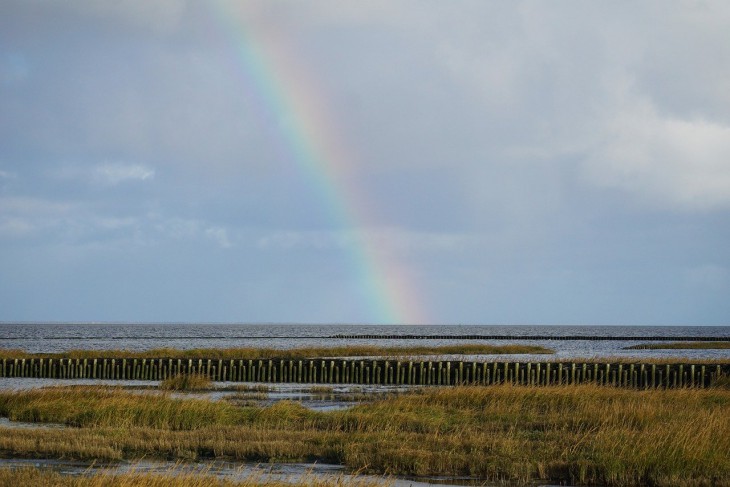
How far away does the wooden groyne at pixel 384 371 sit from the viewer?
36.6 meters

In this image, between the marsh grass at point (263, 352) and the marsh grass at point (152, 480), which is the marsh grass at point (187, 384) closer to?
the marsh grass at point (263, 352)

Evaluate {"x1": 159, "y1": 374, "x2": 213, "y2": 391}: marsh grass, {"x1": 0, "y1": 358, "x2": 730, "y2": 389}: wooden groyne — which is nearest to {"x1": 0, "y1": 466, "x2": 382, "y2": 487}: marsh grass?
{"x1": 0, "y1": 358, "x2": 730, "y2": 389}: wooden groyne

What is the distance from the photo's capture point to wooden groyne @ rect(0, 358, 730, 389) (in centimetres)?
3662

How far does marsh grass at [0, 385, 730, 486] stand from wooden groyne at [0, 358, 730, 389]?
900cm

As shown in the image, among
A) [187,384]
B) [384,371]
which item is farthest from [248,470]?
[384,371]

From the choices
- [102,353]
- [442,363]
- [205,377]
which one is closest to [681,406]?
[442,363]

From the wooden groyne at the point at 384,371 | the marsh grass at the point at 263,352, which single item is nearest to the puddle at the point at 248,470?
the wooden groyne at the point at 384,371

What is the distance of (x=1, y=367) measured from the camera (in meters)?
48.6

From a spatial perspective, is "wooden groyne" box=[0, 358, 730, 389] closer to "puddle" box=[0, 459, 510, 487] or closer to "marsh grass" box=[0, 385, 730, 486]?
"marsh grass" box=[0, 385, 730, 486]

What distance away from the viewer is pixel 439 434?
1952cm

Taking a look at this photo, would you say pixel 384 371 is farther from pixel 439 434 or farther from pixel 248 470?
pixel 248 470

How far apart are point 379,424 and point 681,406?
885cm

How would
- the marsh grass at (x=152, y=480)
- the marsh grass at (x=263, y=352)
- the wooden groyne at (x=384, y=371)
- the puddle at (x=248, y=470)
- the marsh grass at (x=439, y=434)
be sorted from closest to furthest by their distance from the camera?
the marsh grass at (x=152, y=480) < the puddle at (x=248, y=470) < the marsh grass at (x=439, y=434) < the wooden groyne at (x=384, y=371) < the marsh grass at (x=263, y=352)

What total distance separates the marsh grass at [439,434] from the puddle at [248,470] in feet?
2.04
